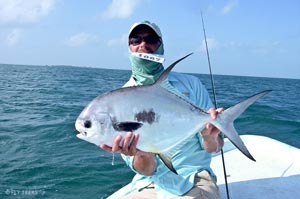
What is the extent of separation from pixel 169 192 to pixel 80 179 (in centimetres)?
334

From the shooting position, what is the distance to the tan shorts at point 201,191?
2666mm

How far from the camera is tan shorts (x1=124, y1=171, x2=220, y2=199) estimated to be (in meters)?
2.67

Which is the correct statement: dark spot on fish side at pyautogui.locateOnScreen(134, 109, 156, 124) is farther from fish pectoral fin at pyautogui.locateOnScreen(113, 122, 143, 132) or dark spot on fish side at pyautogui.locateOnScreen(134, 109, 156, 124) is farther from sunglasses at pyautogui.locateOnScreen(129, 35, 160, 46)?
sunglasses at pyautogui.locateOnScreen(129, 35, 160, 46)

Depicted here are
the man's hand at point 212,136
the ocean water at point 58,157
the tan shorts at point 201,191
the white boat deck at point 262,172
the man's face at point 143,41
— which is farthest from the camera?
the ocean water at point 58,157

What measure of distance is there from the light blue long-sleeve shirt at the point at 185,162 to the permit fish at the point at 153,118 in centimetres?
56

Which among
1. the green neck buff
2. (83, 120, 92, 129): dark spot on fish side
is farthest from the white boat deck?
(83, 120, 92, 129): dark spot on fish side

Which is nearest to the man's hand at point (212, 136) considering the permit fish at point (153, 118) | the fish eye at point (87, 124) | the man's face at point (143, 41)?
the permit fish at point (153, 118)

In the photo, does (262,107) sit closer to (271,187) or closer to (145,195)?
(271,187)

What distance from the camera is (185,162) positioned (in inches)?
109

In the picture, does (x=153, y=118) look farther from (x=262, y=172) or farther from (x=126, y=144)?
(x=262, y=172)

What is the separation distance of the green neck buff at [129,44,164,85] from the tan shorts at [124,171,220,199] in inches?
32.9

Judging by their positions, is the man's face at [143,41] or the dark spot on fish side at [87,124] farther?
the man's face at [143,41]

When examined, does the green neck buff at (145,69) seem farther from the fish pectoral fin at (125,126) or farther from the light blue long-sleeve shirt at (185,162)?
the fish pectoral fin at (125,126)

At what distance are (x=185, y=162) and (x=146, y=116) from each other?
0.92 m
